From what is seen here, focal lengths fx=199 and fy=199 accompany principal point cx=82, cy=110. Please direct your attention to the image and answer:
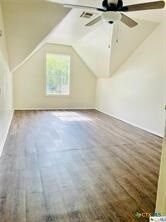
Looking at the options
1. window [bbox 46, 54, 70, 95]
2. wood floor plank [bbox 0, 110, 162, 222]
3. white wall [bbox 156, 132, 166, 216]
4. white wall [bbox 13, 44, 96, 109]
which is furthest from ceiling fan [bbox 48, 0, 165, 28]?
window [bbox 46, 54, 70, 95]

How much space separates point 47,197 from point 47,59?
6.59 meters

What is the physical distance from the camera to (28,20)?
3.79m

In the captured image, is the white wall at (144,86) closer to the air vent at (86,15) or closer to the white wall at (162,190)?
the air vent at (86,15)

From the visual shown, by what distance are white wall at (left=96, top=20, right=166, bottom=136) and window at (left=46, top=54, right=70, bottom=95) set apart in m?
2.10

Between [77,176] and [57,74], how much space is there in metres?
6.14

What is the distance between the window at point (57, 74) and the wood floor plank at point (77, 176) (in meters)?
3.69

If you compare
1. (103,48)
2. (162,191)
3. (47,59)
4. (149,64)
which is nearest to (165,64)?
(149,64)

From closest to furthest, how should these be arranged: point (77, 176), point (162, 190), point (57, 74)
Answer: point (162, 190), point (77, 176), point (57, 74)

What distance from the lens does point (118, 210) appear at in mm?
1959

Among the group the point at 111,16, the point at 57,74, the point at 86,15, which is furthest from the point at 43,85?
the point at 111,16

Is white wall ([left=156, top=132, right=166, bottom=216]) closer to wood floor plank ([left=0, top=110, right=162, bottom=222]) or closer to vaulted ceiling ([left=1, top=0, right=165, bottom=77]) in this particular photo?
wood floor plank ([left=0, top=110, right=162, bottom=222])

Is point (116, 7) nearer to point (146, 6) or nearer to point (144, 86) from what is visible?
point (146, 6)

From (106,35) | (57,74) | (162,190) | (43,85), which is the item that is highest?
(106,35)

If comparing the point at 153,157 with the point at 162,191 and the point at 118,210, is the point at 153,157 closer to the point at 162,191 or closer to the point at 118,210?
the point at 118,210
